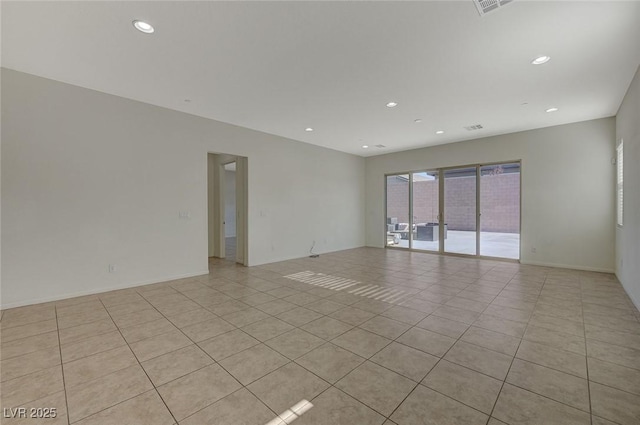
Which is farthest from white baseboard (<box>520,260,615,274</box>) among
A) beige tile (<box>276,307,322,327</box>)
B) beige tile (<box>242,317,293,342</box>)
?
beige tile (<box>242,317,293,342</box>)

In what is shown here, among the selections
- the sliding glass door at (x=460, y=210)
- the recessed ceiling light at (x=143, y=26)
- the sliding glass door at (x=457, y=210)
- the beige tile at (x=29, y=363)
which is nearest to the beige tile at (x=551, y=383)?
the beige tile at (x=29, y=363)

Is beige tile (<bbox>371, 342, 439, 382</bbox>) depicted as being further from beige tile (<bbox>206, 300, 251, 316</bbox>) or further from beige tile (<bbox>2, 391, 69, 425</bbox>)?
beige tile (<bbox>2, 391, 69, 425</bbox>)

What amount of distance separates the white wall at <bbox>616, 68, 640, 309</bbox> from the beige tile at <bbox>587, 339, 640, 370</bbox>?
1445 millimetres

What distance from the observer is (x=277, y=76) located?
3482mm

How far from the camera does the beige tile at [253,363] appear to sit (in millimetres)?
2041

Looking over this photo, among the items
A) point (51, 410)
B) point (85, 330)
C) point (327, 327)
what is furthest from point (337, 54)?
point (85, 330)

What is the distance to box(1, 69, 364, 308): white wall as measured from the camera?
134 inches

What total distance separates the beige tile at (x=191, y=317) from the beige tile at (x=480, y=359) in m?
2.57

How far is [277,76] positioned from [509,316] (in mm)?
4108

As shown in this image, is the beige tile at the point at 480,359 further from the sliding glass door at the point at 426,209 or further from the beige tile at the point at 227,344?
the sliding glass door at the point at 426,209

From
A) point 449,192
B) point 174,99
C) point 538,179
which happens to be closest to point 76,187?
point 174,99

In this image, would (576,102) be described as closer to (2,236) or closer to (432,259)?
(432,259)

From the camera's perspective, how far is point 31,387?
190 cm

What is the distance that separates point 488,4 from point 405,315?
3.15 m
